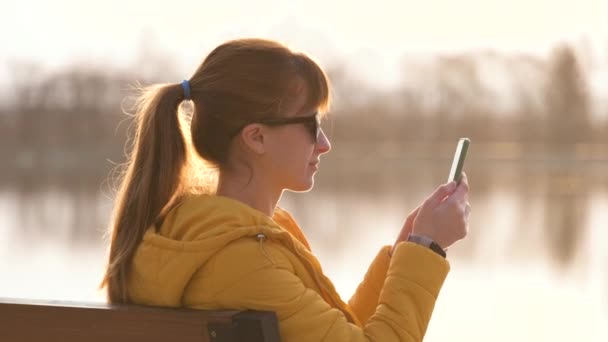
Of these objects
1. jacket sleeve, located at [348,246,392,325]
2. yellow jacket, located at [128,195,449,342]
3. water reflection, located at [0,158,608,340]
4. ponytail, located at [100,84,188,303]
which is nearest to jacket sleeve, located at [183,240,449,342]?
yellow jacket, located at [128,195,449,342]

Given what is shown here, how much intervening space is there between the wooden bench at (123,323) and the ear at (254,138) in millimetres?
227

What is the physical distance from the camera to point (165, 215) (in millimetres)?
1033

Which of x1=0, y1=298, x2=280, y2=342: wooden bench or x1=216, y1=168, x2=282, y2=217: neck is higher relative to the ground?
x1=216, y1=168, x2=282, y2=217: neck

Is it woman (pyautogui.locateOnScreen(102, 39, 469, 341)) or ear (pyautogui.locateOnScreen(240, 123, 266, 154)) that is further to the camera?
ear (pyautogui.locateOnScreen(240, 123, 266, 154))

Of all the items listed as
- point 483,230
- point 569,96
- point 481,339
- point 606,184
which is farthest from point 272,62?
point 569,96

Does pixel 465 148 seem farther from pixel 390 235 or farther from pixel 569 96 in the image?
pixel 569 96

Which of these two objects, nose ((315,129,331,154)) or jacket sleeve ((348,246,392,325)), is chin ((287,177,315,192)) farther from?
jacket sleeve ((348,246,392,325))

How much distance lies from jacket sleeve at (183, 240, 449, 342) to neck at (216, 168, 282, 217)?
0.12 metres

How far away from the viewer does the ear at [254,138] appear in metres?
1.06

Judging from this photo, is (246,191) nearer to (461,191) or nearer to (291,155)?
(291,155)

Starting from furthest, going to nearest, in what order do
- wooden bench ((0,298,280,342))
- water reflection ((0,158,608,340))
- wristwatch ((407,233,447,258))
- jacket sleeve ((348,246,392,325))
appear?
water reflection ((0,158,608,340)) < jacket sleeve ((348,246,392,325)) < wristwatch ((407,233,447,258)) < wooden bench ((0,298,280,342))

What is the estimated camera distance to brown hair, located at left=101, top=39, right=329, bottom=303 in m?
1.03

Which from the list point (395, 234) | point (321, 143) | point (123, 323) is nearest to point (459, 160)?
point (321, 143)

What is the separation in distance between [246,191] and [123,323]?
0.24m
